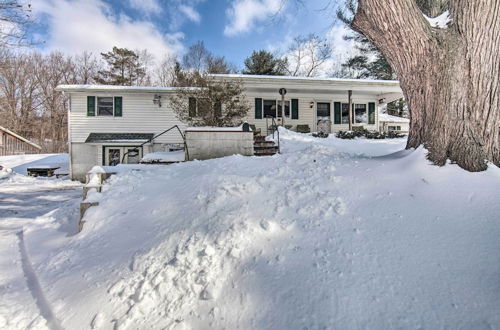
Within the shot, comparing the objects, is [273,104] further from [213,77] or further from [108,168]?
[108,168]

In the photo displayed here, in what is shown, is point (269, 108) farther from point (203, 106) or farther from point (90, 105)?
point (90, 105)

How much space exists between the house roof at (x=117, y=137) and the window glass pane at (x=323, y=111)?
31.9 ft

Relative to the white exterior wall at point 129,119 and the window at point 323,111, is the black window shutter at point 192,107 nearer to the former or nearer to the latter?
the white exterior wall at point 129,119

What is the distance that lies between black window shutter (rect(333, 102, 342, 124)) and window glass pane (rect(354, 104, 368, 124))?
3.55ft

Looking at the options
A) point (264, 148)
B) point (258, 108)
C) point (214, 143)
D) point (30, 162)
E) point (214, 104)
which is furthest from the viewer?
point (30, 162)

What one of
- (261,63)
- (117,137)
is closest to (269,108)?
(117,137)

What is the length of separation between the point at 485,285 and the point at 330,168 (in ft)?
8.83

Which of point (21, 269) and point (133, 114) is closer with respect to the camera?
point (21, 269)

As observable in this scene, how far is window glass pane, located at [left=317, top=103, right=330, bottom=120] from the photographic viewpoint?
16.0 meters

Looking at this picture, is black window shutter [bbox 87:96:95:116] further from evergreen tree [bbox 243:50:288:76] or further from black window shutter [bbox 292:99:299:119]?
evergreen tree [bbox 243:50:288:76]

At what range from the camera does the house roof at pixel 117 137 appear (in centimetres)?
1368

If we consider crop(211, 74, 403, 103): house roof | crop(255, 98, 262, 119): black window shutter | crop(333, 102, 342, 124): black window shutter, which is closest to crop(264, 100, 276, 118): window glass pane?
crop(255, 98, 262, 119): black window shutter

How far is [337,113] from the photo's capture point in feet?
52.9

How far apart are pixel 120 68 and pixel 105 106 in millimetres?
17601
